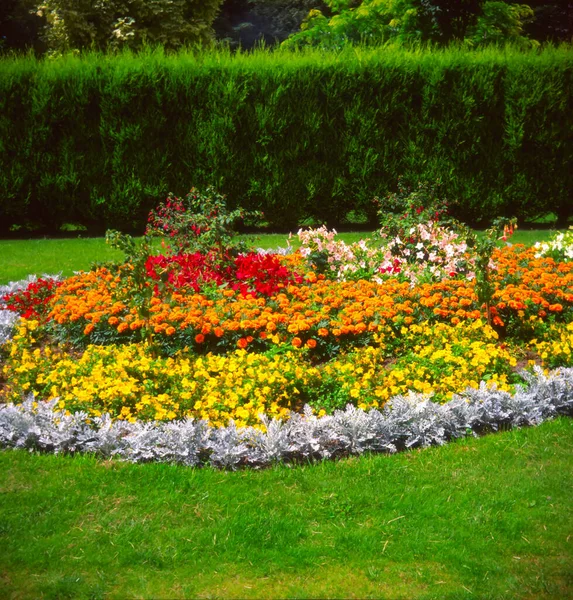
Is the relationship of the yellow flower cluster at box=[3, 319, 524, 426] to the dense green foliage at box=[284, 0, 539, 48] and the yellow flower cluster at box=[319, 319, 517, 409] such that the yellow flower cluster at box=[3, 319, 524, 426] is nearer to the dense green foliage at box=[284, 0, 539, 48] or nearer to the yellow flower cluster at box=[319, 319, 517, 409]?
the yellow flower cluster at box=[319, 319, 517, 409]

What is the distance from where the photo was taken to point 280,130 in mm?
10680

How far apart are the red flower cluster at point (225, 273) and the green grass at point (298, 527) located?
2.38 metres

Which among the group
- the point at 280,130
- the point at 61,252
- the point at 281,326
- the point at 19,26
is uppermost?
the point at 19,26

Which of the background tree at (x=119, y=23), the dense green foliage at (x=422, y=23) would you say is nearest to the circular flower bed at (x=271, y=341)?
the dense green foliage at (x=422, y=23)

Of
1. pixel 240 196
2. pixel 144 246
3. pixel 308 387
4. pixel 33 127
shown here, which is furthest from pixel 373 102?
pixel 308 387

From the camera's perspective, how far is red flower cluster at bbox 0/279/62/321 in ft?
20.0

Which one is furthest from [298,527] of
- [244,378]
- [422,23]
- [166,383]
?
[422,23]

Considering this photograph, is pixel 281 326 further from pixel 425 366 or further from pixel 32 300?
pixel 32 300

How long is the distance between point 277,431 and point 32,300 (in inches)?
122

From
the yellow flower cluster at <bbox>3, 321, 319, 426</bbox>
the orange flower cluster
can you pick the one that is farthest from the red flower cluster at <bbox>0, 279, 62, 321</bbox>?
the yellow flower cluster at <bbox>3, 321, 319, 426</bbox>

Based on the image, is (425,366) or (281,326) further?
(281,326)

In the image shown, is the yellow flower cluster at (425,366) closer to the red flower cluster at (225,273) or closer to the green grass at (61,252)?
the red flower cluster at (225,273)

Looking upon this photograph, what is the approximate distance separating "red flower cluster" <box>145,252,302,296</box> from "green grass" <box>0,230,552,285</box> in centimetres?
128

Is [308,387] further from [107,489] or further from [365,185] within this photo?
[365,185]
